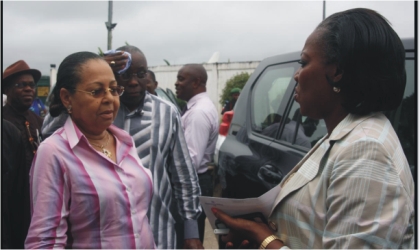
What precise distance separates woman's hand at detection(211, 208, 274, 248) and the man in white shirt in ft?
8.34

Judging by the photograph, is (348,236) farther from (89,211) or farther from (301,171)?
(89,211)

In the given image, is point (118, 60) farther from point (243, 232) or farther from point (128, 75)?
point (243, 232)

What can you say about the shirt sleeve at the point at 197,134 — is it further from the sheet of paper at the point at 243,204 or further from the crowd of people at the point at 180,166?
Answer: the sheet of paper at the point at 243,204

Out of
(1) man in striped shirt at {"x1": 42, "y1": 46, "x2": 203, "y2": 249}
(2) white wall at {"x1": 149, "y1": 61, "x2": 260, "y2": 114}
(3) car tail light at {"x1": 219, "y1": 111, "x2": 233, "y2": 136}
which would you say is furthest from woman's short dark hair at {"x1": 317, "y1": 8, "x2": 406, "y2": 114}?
(2) white wall at {"x1": 149, "y1": 61, "x2": 260, "y2": 114}

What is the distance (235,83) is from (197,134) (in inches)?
536

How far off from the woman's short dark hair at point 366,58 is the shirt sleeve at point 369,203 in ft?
0.61

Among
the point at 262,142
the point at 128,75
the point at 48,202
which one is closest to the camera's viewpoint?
the point at 48,202

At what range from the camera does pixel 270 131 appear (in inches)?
132

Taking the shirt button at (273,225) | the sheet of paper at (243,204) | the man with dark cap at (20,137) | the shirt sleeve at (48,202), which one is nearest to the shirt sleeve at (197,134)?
the man with dark cap at (20,137)

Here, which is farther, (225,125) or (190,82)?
(190,82)

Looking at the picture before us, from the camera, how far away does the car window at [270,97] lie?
3326 millimetres

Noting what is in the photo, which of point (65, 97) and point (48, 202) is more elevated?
point (65, 97)

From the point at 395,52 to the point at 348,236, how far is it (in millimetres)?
520

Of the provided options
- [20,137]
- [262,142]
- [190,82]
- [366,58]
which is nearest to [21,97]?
[20,137]
